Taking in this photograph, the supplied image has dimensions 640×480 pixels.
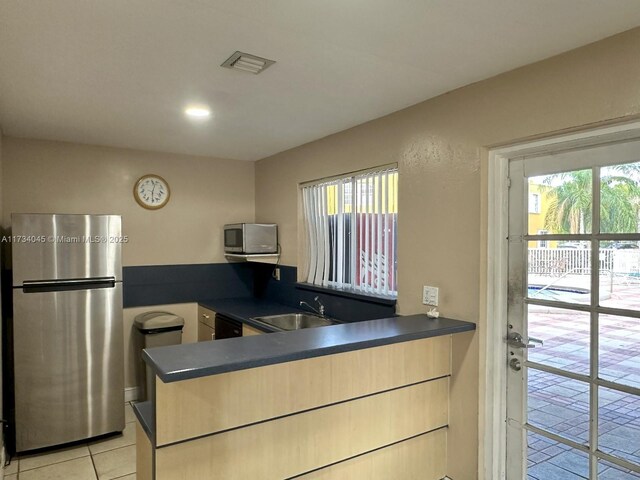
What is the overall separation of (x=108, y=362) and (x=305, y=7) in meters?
2.99

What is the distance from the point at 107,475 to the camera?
2.83m

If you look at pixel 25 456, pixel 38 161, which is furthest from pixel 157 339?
pixel 38 161

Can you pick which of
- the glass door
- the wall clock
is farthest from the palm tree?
the wall clock

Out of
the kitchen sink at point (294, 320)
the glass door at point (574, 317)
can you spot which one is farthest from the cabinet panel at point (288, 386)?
the kitchen sink at point (294, 320)

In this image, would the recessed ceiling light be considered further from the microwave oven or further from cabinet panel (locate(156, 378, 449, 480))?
cabinet panel (locate(156, 378, 449, 480))

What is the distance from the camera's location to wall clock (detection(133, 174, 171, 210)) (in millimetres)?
4141

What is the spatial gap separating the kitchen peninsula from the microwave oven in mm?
2029

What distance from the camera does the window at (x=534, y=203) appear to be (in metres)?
2.23

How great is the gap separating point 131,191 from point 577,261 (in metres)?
3.75

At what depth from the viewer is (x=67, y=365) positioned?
3.15 metres

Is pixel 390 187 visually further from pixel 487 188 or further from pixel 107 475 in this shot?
pixel 107 475

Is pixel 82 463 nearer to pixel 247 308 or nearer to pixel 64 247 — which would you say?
pixel 64 247

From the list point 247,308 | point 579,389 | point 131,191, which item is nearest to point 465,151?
point 579,389

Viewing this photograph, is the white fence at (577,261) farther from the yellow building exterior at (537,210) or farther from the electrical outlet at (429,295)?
the electrical outlet at (429,295)
